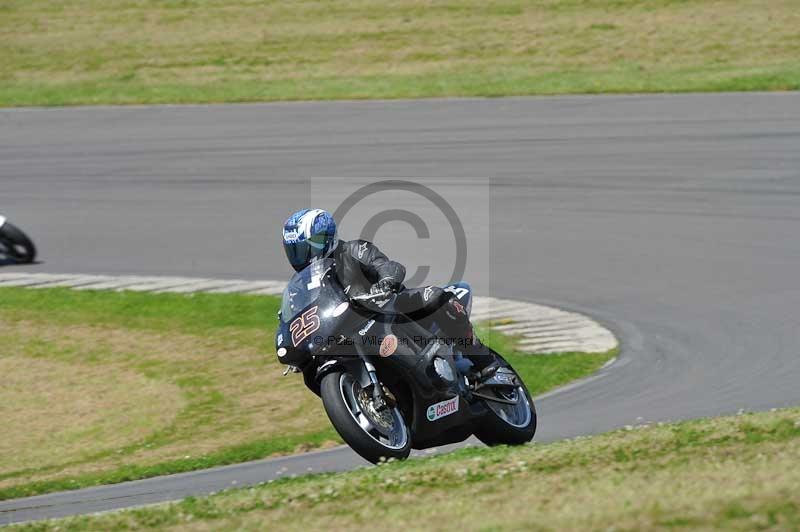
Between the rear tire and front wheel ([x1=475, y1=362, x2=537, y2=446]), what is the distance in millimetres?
10493

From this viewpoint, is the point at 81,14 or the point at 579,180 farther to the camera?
the point at 81,14

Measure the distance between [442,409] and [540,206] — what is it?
10.1m

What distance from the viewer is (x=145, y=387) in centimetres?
1192

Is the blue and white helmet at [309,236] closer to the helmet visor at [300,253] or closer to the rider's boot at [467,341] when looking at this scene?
the helmet visor at [300,253]

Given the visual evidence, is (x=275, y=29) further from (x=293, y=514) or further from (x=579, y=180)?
(x=293, y=514)

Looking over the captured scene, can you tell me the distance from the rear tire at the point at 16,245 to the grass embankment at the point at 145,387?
2.02 m

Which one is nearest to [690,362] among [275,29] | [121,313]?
[121,313]

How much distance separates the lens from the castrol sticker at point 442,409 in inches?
322

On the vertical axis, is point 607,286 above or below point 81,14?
below

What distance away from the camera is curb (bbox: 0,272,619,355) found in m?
12.5

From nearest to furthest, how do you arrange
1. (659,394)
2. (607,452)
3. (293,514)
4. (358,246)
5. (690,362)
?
(293,514) → (607,452) → (358,246) → (659,394) → (690,362)

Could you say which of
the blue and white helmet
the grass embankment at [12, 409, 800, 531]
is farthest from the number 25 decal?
the grass embankment at [12, 409, 800, 531]

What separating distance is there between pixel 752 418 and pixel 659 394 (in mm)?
2597

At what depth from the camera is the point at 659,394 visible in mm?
10555
